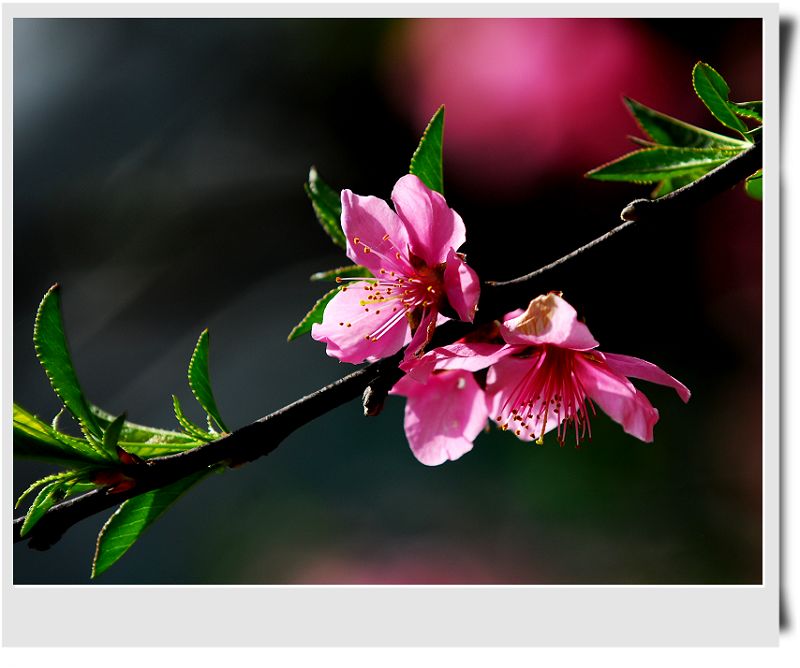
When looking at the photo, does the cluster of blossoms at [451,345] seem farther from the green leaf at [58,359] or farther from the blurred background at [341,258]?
the blurred background at [341,258]

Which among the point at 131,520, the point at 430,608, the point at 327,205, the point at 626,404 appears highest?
the point at 327,205

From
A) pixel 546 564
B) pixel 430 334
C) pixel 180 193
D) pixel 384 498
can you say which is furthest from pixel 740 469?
pixel 180 193

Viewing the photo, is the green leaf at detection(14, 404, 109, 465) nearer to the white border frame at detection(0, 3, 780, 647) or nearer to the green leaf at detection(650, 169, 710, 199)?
the white border frame at detection(0, 3, 780, 647)

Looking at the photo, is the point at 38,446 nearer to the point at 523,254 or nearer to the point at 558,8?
the point at 558,8

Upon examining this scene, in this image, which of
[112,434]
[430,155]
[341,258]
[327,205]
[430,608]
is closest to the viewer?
[112,434]

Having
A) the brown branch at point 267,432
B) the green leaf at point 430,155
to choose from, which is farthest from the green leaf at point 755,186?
the green leaf at point 430,155

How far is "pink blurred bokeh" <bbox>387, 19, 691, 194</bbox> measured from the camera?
118cm

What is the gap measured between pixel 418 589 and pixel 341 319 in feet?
1.48

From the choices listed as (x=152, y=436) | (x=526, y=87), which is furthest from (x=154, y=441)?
(x=526, y=87)

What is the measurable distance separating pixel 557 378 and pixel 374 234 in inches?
7.8

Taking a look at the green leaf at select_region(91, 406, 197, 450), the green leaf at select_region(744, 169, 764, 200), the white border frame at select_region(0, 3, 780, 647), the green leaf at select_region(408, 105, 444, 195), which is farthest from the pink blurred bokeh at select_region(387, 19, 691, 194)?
the green leaf at select_region(91, 406, 197, 450)

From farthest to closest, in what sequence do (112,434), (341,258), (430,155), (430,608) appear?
(341,258), (430,608), (430,155), (112,434)

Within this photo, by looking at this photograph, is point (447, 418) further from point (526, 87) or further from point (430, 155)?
point (526, 87)

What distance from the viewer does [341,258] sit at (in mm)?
1830
